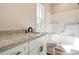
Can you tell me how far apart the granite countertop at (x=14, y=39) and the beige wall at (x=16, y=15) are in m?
0.08

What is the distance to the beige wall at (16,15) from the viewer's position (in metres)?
1.09

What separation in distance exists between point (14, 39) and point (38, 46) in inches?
9.0

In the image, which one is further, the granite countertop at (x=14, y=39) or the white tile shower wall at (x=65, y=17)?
the white tile shower wall at (x=65, y=17)

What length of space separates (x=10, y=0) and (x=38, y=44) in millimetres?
471

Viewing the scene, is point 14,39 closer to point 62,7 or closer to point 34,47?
point 34,47

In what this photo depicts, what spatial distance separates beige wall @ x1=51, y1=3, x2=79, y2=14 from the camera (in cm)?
107

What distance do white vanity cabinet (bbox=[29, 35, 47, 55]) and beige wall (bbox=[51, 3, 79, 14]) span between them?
0.88 ft

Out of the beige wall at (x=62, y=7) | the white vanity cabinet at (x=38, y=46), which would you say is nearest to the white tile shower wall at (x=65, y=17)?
the beige wall at (x=62, y=7)

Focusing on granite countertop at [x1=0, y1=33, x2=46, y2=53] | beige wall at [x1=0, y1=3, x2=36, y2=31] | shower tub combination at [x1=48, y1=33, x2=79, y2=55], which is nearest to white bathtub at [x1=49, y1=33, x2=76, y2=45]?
shower tub combination at [x1=48, y1=33, x2=79, y2=55]

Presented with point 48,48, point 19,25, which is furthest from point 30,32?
point 48,48

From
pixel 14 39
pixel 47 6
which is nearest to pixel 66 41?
pixel 47 6

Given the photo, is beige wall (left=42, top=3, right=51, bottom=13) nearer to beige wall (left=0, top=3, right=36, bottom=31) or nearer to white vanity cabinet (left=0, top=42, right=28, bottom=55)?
beige wall (left=0, top=3, right=36, bottom=31)

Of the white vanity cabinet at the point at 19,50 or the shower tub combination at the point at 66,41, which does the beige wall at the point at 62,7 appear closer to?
the shower tub combination at the point at 66,41

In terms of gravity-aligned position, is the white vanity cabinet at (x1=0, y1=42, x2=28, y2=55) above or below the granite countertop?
below
